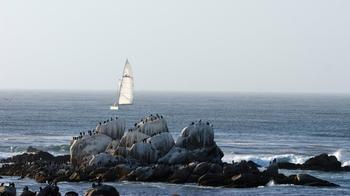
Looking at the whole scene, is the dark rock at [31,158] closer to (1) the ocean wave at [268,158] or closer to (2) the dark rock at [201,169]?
(1) the ocean wave at [268,158]

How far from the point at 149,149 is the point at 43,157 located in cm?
1822

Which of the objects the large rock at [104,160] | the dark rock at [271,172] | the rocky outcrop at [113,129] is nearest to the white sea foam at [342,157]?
the dark rock at [271,172]

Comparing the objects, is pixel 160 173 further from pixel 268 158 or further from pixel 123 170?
pixel 268 158

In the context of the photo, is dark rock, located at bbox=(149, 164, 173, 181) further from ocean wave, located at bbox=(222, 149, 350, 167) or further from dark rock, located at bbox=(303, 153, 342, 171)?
ocean wave, located at bbox=(222, 149, 350, 167)

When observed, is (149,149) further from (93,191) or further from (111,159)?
(93,191)

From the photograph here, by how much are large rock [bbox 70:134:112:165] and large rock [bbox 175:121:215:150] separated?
8.82 metres

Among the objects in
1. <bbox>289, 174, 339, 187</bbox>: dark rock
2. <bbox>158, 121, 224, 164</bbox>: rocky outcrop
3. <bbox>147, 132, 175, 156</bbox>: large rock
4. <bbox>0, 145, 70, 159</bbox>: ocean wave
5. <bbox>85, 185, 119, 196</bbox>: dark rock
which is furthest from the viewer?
<bbox>0, 145, 70, 159</bbox>: ocean wave

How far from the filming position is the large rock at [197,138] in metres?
94.1

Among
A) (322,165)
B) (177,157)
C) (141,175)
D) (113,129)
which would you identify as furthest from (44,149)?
(322,165)

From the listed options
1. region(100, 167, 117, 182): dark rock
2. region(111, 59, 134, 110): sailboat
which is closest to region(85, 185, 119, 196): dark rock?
region(100, 167, 117, 182): dark rock

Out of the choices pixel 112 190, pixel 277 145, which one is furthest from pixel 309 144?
pixel 112 190

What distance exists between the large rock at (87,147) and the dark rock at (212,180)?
16968 millimetres

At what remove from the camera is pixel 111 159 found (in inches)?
3556

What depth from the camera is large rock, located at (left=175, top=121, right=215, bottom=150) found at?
309ft
